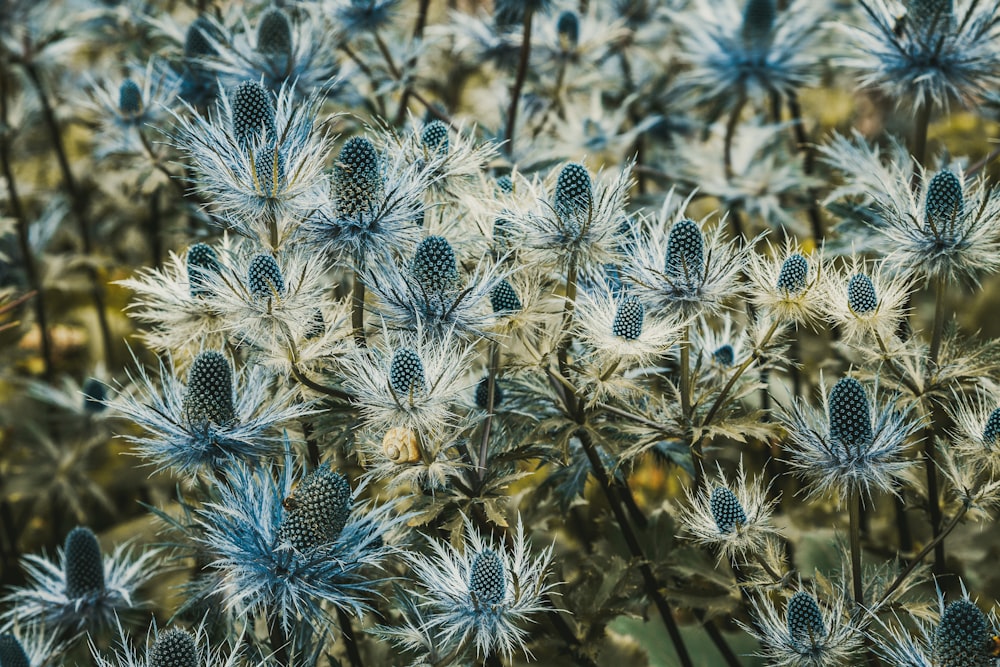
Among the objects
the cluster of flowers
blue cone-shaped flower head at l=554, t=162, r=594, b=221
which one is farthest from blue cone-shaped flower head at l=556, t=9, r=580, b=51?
blue cone-shaped flower head at l=554, t=162, r=594, b=221

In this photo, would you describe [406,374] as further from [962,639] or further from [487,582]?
[962,639]

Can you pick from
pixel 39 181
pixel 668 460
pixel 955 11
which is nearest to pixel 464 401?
pixel 668 460

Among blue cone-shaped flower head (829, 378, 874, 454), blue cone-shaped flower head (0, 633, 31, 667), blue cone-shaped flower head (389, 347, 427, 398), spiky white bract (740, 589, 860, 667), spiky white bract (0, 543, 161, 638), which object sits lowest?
spiky white bract (0, 543, 161, 638)

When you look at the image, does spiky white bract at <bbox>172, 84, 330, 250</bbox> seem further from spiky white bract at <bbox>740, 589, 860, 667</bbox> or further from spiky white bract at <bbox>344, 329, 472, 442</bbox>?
spiky white bract at <bbox>740, 589, 860, 667</bbox>

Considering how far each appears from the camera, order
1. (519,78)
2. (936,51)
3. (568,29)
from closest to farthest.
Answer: (936,51), (519,78), (568,29)

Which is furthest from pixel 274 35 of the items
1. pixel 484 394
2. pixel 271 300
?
pixel 484 394

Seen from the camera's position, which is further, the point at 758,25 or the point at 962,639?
the point at 758,25

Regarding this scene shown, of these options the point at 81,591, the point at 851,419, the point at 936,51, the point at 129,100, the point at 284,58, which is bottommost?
the point at 81,591
